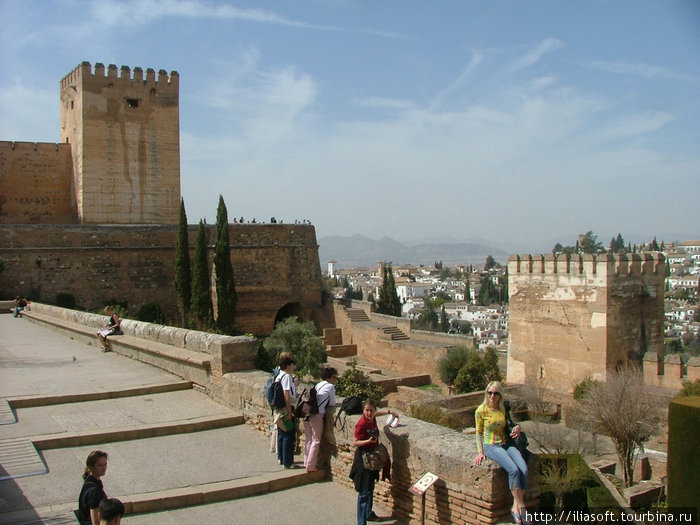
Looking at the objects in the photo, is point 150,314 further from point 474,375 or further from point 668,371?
point 668,371

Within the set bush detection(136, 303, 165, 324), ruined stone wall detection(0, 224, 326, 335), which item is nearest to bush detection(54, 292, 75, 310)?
ruined stone wall detection(0, 224, 326, 335)

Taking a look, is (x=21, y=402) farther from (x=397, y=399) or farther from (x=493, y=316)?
(x=493, y=316)

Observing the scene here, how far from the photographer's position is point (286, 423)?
5199mm

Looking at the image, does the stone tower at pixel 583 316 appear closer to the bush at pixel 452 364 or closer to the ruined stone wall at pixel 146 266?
the bush at pixel 452 364

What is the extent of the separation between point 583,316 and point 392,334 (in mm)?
7537

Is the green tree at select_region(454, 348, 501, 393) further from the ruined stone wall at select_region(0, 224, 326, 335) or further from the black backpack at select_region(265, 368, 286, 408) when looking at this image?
the black backpack at select_region(265, 368, 286, 408)

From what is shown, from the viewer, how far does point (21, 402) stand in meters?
6.51

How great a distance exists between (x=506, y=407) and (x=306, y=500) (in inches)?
60.6

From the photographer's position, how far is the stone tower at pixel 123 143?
25.4 m

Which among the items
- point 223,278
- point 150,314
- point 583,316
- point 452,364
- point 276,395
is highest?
point 223,278

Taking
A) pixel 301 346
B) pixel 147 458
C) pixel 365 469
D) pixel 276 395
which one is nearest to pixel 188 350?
pixel 147 458

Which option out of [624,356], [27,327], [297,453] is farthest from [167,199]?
[297,453]

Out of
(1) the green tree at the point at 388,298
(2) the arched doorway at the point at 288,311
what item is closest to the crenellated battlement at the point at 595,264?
(2) the arched doorway at the point at 288,311

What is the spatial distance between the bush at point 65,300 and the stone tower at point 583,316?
14.7 metres
